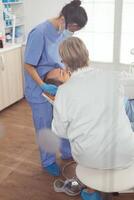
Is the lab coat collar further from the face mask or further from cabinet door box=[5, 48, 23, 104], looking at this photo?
cabinet door box=[5, 48, 23, 104]

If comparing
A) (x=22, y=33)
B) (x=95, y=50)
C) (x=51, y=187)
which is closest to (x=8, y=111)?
(x=22, y=33)

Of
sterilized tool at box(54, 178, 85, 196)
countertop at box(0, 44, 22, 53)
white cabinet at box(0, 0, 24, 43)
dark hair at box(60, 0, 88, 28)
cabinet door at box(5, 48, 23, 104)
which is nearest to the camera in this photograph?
dark hair at box(60, 0, 88, 28)

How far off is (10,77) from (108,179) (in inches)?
84.3

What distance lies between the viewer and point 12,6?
3.39 m

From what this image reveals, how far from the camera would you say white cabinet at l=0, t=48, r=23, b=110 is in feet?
9.83

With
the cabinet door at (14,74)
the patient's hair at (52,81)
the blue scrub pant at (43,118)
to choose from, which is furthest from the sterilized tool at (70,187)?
the cabinet door at (14,74)

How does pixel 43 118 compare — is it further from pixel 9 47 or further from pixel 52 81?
pixel 9 47

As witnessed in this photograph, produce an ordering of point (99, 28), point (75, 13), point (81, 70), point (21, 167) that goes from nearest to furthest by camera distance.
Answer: point (81, 70)
point (75, 13)
point (21, 167)
point (99, 28)

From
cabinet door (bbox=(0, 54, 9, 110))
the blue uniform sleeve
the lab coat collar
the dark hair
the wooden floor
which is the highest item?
the dark hair

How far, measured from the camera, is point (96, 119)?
3.99 feet

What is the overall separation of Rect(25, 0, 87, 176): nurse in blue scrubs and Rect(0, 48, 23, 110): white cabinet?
1.19 metres

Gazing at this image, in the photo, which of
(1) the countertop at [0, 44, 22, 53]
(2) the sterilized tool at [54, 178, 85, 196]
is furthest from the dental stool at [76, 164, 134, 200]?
(1) the countertop at [0, 44, 22, 53]

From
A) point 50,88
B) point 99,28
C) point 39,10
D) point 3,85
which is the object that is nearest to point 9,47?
point 3,85

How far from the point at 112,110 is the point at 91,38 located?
6.95 ft
